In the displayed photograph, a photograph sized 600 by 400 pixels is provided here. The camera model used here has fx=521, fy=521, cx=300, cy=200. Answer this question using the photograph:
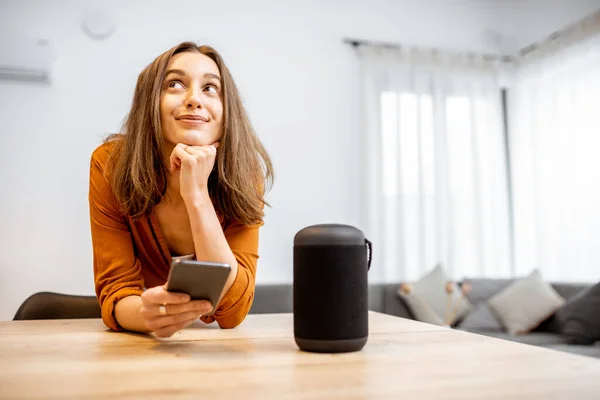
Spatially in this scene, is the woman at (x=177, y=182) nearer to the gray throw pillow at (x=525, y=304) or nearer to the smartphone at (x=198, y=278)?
the smartphone at (x=198, y=278)

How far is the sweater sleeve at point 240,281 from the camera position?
1.10m

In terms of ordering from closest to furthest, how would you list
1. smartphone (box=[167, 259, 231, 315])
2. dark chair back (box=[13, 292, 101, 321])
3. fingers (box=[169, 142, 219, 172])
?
smartphone (box=[167, 259, 231, 315]) → fingers (box=[169, 142, 219, 172]) → dark chair back (box=[13, 292, 101, 321])

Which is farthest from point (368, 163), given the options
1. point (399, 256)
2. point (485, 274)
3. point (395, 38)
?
point (485, 274)

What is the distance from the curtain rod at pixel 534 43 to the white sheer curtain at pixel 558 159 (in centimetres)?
4

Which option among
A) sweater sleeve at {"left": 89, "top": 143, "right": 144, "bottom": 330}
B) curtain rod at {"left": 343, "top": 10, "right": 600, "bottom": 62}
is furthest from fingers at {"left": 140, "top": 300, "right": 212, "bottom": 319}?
curtain rod at {"left": 343, "top": 10, "right": 600, "bottom": 62}

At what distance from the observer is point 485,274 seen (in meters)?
3.96

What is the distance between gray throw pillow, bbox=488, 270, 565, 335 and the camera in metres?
3.07

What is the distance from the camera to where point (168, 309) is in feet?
2.79

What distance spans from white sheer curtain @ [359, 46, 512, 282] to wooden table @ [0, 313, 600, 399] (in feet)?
9.21

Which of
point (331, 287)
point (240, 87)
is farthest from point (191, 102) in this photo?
point (240, 87)

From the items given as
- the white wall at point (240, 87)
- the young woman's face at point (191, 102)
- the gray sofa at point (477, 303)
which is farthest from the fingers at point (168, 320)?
the white wall at point (240, 87)

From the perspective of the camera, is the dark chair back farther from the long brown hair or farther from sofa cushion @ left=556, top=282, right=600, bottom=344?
sofa cushion @ left=556, top=282, right=600, bottom=344

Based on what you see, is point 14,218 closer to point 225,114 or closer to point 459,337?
point 225,114

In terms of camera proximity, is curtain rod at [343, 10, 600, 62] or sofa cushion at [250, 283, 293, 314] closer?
sofa cushion at [250, 283, 293, 314]
